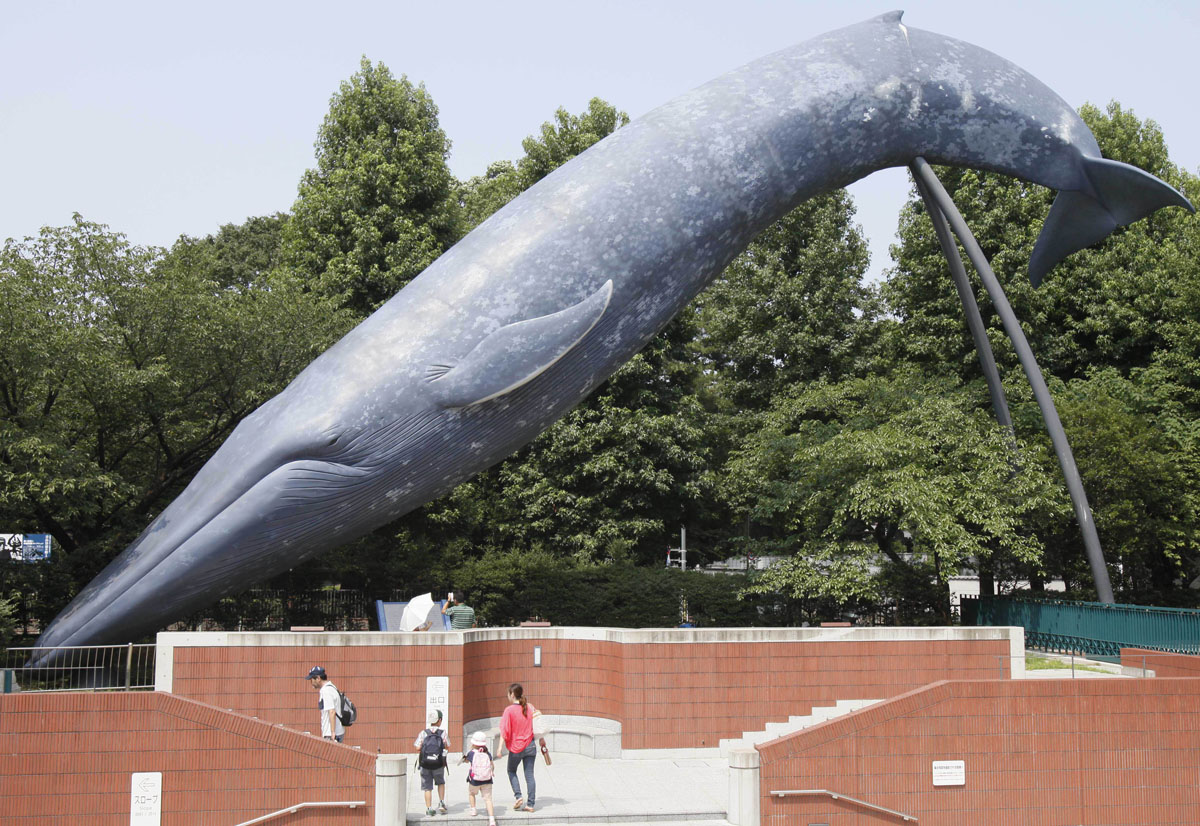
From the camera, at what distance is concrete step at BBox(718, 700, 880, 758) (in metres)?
15.1

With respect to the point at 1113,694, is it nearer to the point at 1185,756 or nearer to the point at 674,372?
the point at 1185,756

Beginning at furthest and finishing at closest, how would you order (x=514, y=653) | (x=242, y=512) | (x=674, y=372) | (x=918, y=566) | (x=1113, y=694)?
1. (x=674, y=372)
2. (x=918, y=566)
3. (x=514, y=653)
4. (x=242, y=512)
5. (x=1113, y=694)

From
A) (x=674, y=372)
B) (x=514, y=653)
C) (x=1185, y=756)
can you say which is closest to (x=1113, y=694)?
(x=1185, y=756)

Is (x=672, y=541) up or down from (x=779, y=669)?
up

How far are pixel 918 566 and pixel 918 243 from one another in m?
11.9

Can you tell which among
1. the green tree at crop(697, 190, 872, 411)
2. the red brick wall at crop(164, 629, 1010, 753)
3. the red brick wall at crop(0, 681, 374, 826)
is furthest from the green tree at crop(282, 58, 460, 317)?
the red brick wall at crop(0, 681, 374, 826)

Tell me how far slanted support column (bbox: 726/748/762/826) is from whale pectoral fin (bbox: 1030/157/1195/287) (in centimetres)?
1065

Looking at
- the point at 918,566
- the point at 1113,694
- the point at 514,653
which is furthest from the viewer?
the point at 918,566

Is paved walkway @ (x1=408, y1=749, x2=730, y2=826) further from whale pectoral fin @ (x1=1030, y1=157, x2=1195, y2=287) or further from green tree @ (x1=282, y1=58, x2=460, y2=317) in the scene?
green tree @ (x1=282, y1=58, x2=460, y2=317)

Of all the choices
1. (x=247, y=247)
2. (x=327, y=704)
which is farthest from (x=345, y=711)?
(x=247, y=247)

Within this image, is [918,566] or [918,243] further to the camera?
[918,243]

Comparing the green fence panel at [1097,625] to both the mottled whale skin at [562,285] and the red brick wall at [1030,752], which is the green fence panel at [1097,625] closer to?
the mottled whale skin at [562,285]

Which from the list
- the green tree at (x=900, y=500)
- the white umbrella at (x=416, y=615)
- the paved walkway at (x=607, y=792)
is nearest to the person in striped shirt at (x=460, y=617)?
the white umbrella at (x=416, y=615)

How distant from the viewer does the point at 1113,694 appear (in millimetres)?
12055
